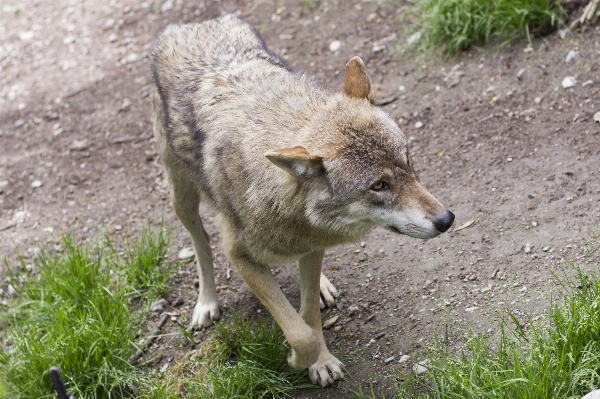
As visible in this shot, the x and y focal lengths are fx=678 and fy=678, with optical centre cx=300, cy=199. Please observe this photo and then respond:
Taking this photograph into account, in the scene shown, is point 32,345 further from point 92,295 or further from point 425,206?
point 425,206

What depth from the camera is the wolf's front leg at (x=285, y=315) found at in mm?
4113

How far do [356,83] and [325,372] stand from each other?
1.86 metres

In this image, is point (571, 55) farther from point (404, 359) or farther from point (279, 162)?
point (279, 162)

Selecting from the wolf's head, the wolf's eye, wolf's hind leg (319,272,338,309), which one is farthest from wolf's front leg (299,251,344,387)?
the wolf's eye

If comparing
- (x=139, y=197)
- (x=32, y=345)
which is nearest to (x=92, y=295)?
(x=32, y=345)

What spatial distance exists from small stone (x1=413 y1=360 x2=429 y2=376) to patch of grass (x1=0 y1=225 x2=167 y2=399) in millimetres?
1878

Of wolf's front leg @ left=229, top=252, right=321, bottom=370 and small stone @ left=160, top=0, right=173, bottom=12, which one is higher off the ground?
wolf's front leg @ left=229, top=252, right=321, bottom=370

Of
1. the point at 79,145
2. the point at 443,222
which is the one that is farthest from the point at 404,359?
the point at 79,145

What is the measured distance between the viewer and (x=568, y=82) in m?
5.96

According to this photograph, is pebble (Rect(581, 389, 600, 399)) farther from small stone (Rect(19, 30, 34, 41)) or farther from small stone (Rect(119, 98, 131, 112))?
small stone (Rect(19, 30, 34, 41))

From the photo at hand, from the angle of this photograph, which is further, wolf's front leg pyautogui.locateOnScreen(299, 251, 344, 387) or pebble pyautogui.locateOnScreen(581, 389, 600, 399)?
wolf's front leg pyautogui.locateOnScreen(299, 251, 344, 387)

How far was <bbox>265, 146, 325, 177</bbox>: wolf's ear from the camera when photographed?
346 centimetres

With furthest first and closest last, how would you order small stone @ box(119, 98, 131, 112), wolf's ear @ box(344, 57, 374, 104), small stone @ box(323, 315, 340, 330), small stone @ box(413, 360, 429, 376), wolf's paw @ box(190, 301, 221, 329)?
small stone @ box(119, 98, 131, 112) < wolf's paw @ box(190, 301, 221, 329) < small stone @ box(323, 315, 340, 330) < small stone @ box(413, 360, 429, 376) < wolf's ear @ box(344, 57, 374, 104)

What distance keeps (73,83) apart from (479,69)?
5162mm
